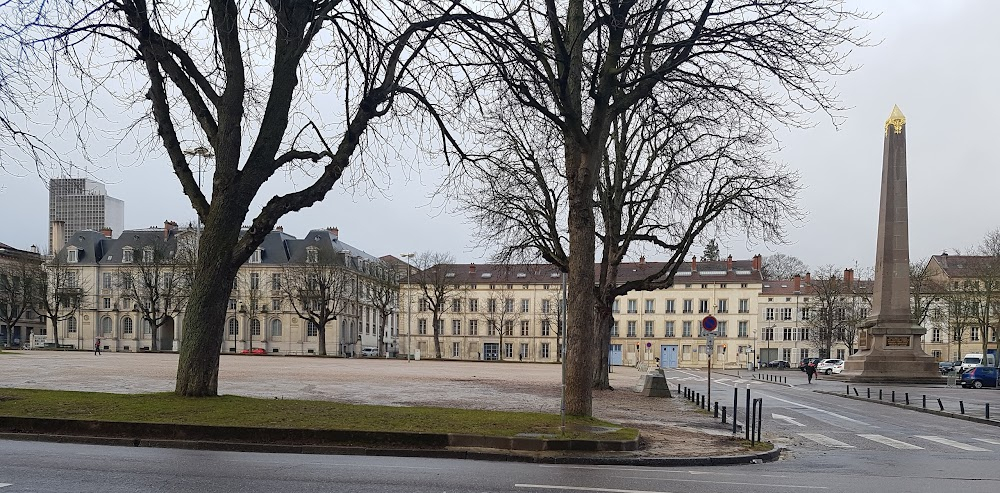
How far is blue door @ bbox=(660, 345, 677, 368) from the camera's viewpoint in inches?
4710

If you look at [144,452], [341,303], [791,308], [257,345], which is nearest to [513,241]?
[144,452]

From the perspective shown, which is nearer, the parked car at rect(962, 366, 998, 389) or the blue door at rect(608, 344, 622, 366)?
the parked car at rect(962, 366, 998, 389)

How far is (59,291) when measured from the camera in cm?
9731

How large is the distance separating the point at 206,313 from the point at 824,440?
13.8m

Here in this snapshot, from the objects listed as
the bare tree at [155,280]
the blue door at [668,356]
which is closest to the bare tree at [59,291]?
the bare tree at [155,280]

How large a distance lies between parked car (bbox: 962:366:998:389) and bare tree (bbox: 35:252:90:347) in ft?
280

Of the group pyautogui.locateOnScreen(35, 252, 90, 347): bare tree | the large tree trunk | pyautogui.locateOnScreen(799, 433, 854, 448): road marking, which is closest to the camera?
the large tree trunk

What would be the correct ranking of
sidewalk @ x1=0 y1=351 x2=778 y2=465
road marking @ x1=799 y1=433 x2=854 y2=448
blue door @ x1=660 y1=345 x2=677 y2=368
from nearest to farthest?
sidewalk @ x1=0 y1=351 x2=778 y2=465 < road marking @ x1=799 y1=433 x2=854 y2=448 < blue door @ x1=660 y1=345 x2=677 y2=368

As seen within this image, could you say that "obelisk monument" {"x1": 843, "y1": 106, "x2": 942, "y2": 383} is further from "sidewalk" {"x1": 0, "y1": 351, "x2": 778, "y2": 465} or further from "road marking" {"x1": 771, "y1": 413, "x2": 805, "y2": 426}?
"road marking" {"x1": 771, "y1": 413, "x2": 805, "y2": 426}

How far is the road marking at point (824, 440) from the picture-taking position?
18516 millimetres

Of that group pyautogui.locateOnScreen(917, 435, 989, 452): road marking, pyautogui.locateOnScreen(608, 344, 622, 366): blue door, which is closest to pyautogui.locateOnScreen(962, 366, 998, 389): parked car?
pyautogui.locateOnScreen(917, 435, 989, 452): road marking

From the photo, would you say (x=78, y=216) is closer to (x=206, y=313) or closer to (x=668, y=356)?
(x=668, y=356)

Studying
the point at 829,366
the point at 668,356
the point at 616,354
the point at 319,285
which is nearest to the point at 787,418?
the point at 829,366

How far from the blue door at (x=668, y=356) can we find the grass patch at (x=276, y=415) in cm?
10461
